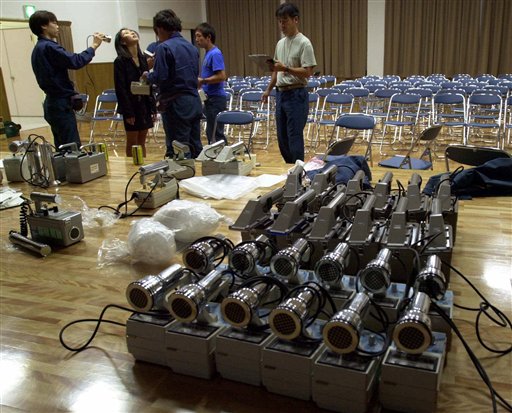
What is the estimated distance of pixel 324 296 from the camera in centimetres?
113

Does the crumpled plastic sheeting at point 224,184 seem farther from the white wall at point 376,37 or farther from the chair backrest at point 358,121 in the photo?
the white wall at point 376,37

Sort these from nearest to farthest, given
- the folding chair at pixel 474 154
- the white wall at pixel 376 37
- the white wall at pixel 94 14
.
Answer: the folding chair at pixel 474 154 < the white wall at pixel 94 14 < the white wall at pixel 376 37

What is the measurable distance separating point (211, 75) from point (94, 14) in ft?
22.3

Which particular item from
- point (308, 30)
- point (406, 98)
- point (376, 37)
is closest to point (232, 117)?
point (406, 98)

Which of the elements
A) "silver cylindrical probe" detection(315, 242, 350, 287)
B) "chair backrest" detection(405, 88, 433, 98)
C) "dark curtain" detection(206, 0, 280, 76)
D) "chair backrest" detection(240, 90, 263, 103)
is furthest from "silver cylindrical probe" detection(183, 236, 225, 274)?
"dark curtain" detection(206, 0, 280, 76)

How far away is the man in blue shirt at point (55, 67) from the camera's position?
351 centimetres

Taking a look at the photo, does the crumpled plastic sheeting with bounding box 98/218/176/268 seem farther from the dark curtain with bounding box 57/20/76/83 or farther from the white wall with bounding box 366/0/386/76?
the white wall with bounding box 366/0/386/76

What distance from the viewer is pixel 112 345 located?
1.31m

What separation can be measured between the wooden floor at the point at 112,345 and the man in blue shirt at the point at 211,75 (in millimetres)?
2527

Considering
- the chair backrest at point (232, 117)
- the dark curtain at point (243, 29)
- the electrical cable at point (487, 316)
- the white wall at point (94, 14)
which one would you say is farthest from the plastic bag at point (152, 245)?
the dark curtain at point (243, 29)

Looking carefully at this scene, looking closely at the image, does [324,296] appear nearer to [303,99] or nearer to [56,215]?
[56,215]

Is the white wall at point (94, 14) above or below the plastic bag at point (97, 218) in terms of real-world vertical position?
above

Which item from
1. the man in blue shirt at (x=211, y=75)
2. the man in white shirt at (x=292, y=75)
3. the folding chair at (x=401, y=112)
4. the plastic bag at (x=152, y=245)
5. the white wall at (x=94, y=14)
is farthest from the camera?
the white wall at (x=94, y=14)

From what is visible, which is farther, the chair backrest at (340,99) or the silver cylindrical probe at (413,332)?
the chair backrest at (340,99)
